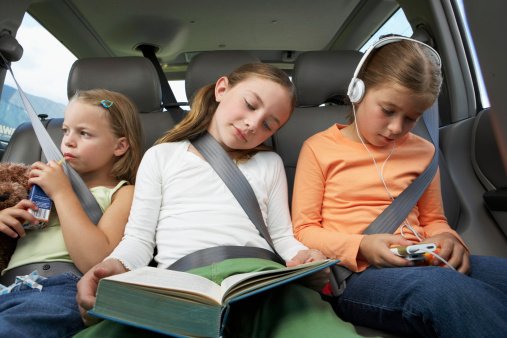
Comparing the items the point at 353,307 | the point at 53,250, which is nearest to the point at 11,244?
the point at 53,250

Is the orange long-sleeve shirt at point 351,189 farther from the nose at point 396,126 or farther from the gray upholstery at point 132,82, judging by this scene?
the gray upholstery at point 132,82

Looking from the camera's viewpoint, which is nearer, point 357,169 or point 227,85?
point 357,169

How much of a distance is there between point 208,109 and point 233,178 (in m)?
0.31

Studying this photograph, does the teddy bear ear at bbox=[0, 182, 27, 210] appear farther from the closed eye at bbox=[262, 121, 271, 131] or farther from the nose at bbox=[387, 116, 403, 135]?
the nose at bbox=[387, 116, 403, 135]

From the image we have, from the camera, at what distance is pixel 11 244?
116cm

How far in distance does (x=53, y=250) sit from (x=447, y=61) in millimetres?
1722

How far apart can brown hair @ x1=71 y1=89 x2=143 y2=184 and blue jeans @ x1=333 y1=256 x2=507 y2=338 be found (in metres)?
0.80

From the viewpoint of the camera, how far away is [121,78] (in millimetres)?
1765

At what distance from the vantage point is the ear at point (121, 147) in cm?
142

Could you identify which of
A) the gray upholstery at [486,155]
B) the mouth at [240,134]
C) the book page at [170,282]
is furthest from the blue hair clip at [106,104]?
the gray upholstery at [486,155]

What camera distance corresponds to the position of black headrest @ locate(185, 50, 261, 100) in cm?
172

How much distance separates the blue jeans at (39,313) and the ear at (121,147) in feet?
1.74

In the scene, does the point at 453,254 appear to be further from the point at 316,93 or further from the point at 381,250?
the point at 316,93

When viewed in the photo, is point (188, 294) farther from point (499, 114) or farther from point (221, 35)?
point (221, 35)
